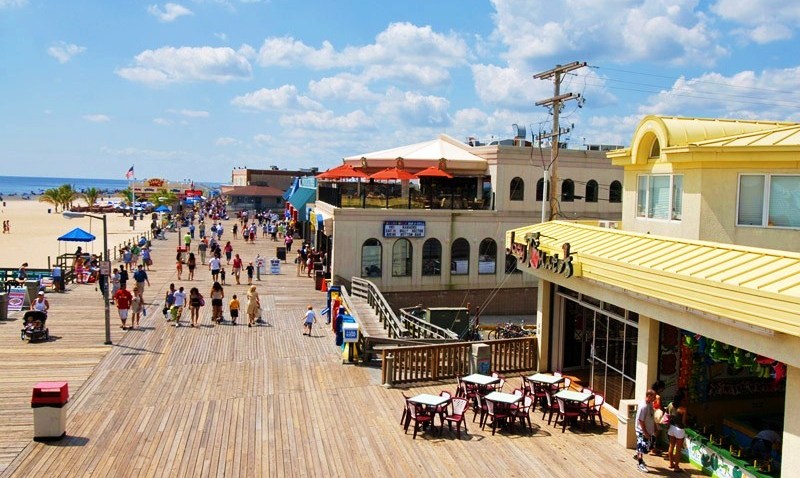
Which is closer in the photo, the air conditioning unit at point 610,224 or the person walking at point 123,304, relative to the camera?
the air conditioning unit at point 610,224

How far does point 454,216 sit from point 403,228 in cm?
244

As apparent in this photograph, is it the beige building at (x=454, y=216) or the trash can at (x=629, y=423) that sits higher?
the beige building at (x=454, y=216)

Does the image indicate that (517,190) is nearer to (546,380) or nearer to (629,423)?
(546,380)

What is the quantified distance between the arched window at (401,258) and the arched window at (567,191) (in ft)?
25.3

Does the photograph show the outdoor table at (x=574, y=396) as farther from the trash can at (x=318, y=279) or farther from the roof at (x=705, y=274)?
the trash can at (x=318, y=279)

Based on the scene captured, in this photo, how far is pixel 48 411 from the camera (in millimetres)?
11734

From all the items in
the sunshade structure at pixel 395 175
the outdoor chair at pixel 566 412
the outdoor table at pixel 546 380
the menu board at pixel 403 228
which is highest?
the sunshade structure at pixel 395 175

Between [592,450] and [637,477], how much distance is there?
45.3 inches

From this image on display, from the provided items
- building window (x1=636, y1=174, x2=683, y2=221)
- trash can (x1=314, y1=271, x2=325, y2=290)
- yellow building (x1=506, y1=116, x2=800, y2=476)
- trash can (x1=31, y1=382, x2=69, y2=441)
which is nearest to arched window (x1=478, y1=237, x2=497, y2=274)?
trash can (x1=314, y1=271, x2=325, y2=290)

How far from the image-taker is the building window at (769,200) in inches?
444

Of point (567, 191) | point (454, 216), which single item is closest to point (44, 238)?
point (454, 216)

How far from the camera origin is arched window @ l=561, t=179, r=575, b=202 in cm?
3184

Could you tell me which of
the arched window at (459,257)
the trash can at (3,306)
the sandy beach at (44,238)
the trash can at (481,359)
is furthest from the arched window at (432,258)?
the sandy beach at (44,238)

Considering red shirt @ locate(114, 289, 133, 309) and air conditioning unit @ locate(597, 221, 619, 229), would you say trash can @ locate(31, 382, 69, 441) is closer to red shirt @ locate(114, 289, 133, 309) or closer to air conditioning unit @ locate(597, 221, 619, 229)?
red shirt @ locate(114, 289, 133, 309)
